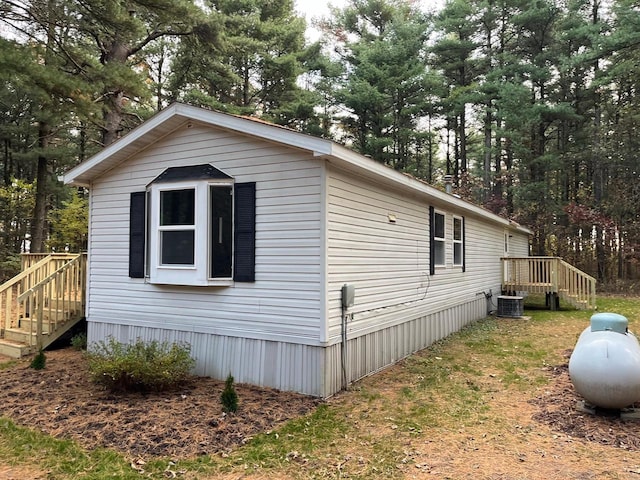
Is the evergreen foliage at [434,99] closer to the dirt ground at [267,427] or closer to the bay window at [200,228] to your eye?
the bay window at [200,228]

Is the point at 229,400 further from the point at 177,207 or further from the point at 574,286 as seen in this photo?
the point at 574,286

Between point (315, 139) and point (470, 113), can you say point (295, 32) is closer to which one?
point (470, 113)

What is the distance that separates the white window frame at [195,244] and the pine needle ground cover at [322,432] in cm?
137

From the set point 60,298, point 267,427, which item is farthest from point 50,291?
point 267,427

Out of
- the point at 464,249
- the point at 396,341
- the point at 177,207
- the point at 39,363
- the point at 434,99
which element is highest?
the point at 434,99

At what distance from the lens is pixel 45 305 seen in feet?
26.8

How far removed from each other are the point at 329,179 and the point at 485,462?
327 cm

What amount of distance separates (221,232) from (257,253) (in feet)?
1.97

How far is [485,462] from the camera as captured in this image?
3.61 meters

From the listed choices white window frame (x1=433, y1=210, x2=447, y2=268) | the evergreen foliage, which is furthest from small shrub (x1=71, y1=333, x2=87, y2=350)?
the evergreen foliage

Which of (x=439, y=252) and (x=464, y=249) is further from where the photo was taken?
(x=464, y=249)

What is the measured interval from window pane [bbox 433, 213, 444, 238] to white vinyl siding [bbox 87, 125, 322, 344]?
4451 mm

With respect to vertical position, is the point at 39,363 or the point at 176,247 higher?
the point at 176,247

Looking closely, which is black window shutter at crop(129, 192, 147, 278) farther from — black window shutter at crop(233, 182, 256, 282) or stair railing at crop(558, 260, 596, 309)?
stair railing at crop(558, 260, 596, 309)
